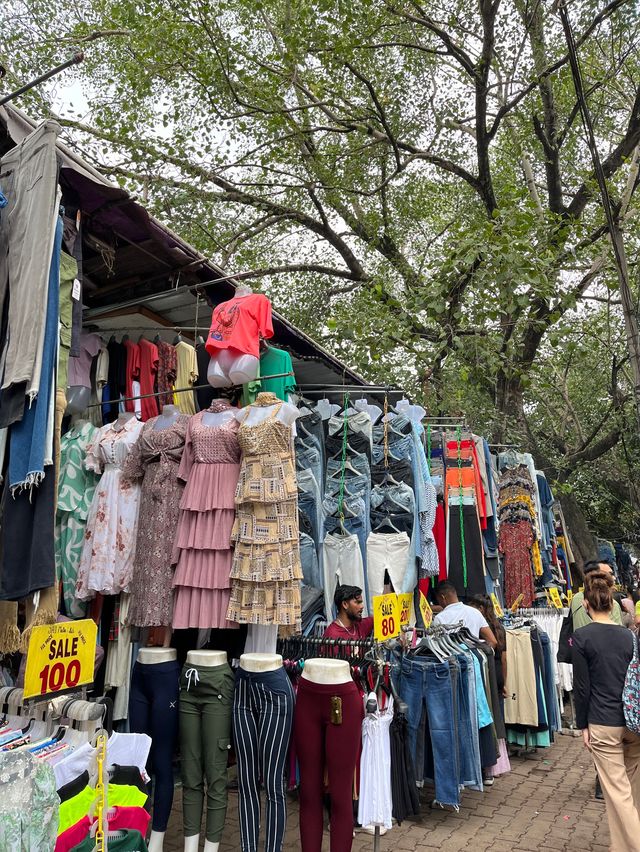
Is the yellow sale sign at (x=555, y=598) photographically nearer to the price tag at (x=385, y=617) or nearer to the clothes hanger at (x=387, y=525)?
the clothes hanger at (x=387, y=525)

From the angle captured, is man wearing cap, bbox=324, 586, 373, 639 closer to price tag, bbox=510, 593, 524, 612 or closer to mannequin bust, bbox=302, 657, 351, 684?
mannequin bust, bbox=302, 657, 351, 684

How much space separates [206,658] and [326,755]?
839 millimetres

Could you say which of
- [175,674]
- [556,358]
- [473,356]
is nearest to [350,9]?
[473,356]

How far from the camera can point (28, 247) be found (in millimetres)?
3006

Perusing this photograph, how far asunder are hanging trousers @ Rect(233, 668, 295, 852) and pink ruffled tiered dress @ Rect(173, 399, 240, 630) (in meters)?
0.46

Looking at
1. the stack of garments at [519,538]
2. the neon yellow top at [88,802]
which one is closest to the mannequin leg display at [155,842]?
the neon yellow top at [88,802]

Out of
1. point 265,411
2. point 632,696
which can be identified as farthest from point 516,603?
point 265,411

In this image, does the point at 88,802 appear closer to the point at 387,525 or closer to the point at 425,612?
the point at 387,525

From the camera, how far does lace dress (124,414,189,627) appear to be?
13.7 ft

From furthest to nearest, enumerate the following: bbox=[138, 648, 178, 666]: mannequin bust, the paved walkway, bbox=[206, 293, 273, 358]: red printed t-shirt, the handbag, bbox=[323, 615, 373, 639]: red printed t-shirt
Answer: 1. bbox=[323, 615, 373, 639]: red printed t-shirt
2. the paved walkway
3. bbox=[206, 293, 273, 358]: red printed t-shirt
4. the handbag
5. bbox=[138, 648, 178, 666]: mannequin bust

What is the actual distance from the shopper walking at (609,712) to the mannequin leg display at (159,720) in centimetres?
262

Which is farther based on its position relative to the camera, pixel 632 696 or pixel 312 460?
pixel 312 460

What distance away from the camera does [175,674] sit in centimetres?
389

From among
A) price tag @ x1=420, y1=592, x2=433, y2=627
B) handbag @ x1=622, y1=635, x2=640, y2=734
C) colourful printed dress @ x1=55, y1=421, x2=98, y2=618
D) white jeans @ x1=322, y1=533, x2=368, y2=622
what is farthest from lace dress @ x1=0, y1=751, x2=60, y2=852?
price tag @ x1=420, y1=592, x2=433, y2=627
